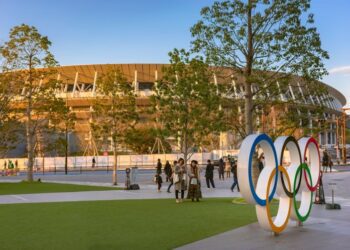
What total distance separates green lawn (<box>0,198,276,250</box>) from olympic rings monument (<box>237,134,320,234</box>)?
4.31 feet

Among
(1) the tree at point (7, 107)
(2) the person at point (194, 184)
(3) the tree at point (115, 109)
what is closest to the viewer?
(2) the person at point (194, 184)

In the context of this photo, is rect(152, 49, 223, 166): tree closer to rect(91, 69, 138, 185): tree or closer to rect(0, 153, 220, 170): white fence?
rect(91, 69, 138, 185): tree

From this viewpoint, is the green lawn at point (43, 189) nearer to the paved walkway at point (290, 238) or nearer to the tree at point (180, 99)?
the tree at point (180, 99)

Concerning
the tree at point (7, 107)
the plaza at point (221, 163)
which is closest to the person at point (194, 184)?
the plaza at point (221, 163)

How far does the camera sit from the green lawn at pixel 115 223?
9.10 metres

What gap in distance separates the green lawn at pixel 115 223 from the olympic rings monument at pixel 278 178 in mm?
1314

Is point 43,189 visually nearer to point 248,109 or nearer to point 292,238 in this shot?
point 248,109

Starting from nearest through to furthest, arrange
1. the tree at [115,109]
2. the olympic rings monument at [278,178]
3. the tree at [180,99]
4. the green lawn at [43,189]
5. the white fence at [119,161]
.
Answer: the olympic rings monument at [278,178] < the tree at [180,99] < the green lawn at [43,189] < the tree at [115,109] < the white fence at [119,161]

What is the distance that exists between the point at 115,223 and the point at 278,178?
167 inches

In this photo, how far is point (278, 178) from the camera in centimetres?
1007

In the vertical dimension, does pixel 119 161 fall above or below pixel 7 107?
below

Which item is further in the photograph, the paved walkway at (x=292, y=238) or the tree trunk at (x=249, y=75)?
the tree trunk at (x=249, y=75)

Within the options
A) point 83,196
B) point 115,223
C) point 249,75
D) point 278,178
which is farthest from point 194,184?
point 278,178

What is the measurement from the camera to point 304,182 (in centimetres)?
1125
